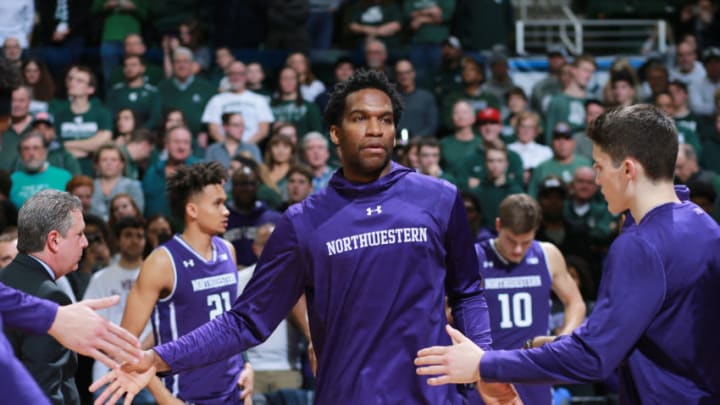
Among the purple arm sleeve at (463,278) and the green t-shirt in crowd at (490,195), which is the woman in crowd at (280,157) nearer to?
the green t-shirt in crowd at (490,195)

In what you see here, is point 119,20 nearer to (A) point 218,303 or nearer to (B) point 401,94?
(B) point 401,94

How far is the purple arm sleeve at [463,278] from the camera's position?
4645 millimetres

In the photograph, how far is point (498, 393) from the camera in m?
4.42

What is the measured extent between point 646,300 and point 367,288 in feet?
3.98

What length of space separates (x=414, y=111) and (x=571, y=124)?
1873 millimetres

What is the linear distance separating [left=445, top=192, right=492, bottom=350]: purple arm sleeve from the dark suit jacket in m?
1.99

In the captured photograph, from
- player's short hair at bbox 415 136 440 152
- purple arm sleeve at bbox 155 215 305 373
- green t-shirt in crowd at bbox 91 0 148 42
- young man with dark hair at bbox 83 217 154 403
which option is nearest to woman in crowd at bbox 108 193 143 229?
young man with dark hair at bbox 83 217 154 403

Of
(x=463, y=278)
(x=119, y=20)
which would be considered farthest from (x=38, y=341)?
(x=119, y=20)

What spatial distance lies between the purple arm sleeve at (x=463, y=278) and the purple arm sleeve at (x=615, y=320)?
74 cm

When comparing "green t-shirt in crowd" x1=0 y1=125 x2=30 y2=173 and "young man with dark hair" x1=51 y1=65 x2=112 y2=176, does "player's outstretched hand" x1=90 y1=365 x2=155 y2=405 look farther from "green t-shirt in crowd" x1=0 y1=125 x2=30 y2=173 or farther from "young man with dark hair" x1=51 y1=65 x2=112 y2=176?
"young man with dark hair" x1=51 y1=65 x2=112 y2=176

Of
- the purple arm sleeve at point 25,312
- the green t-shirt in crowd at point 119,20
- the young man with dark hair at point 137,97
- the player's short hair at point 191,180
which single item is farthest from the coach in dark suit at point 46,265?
the green t-shirt in crowd at point 119,20

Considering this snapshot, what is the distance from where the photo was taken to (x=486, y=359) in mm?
4066

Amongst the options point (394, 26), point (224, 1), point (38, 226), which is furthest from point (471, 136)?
point (38, 226)

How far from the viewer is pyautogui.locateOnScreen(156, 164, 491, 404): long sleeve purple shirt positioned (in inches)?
178
